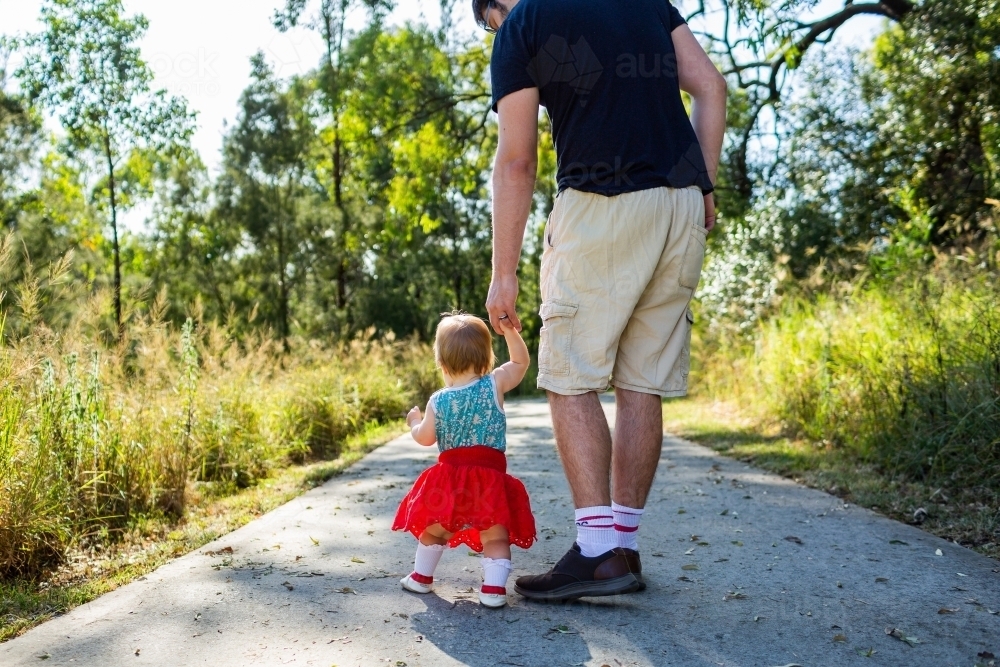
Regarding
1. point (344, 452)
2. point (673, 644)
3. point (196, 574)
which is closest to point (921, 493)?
point (673, 644)

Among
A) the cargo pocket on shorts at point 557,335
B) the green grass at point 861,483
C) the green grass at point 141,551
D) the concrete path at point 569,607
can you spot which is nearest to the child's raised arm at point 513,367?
the cargo pocket on shorts at point 557,335

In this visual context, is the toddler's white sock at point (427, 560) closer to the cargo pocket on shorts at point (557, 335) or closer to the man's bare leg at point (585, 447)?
the man's bare leg at point (585, 447)

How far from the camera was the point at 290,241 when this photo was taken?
25.6 m

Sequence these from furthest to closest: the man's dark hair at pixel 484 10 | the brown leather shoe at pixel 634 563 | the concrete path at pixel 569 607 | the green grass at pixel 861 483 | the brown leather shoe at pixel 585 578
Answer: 1. the green grass at pixel 861 483
2. the man's dark hair at pixel 484 10
3. the brown leather shoe at pixel 634 563
4. the brown leather shoe at pixel 585 578
5. the concrete path at pixel 569 607

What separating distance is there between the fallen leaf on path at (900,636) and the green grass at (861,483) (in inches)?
44.7

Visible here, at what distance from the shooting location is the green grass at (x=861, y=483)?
380 cm

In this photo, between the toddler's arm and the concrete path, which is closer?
the concrete path

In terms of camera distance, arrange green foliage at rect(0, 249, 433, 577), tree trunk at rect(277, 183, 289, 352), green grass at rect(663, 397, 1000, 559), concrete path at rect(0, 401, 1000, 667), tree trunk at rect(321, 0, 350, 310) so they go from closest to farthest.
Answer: concrete path at rect(0, 401, 1000, 667)
green foliage at rect(0, 249, 433, 577)
green grass at rect(663, 397, 1000, 559)
tree trunk at rect(321, 0, 350, 310)
tree trunk at rect(277, 183, 289, 352)

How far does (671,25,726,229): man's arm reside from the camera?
3.21m

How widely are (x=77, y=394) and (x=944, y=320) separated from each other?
18.4 feet

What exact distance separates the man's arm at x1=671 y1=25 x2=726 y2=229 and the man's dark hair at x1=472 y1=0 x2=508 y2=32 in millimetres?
677

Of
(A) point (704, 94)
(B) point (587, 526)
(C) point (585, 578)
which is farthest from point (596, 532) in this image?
(A) point (704, 94)

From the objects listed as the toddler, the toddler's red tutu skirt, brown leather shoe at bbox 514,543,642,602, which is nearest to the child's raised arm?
the toddler

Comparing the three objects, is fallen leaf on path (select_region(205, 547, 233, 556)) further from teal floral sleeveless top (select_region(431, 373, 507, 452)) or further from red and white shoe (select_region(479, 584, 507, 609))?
red and white shoe (select_region(479, 584, 507, 609))
